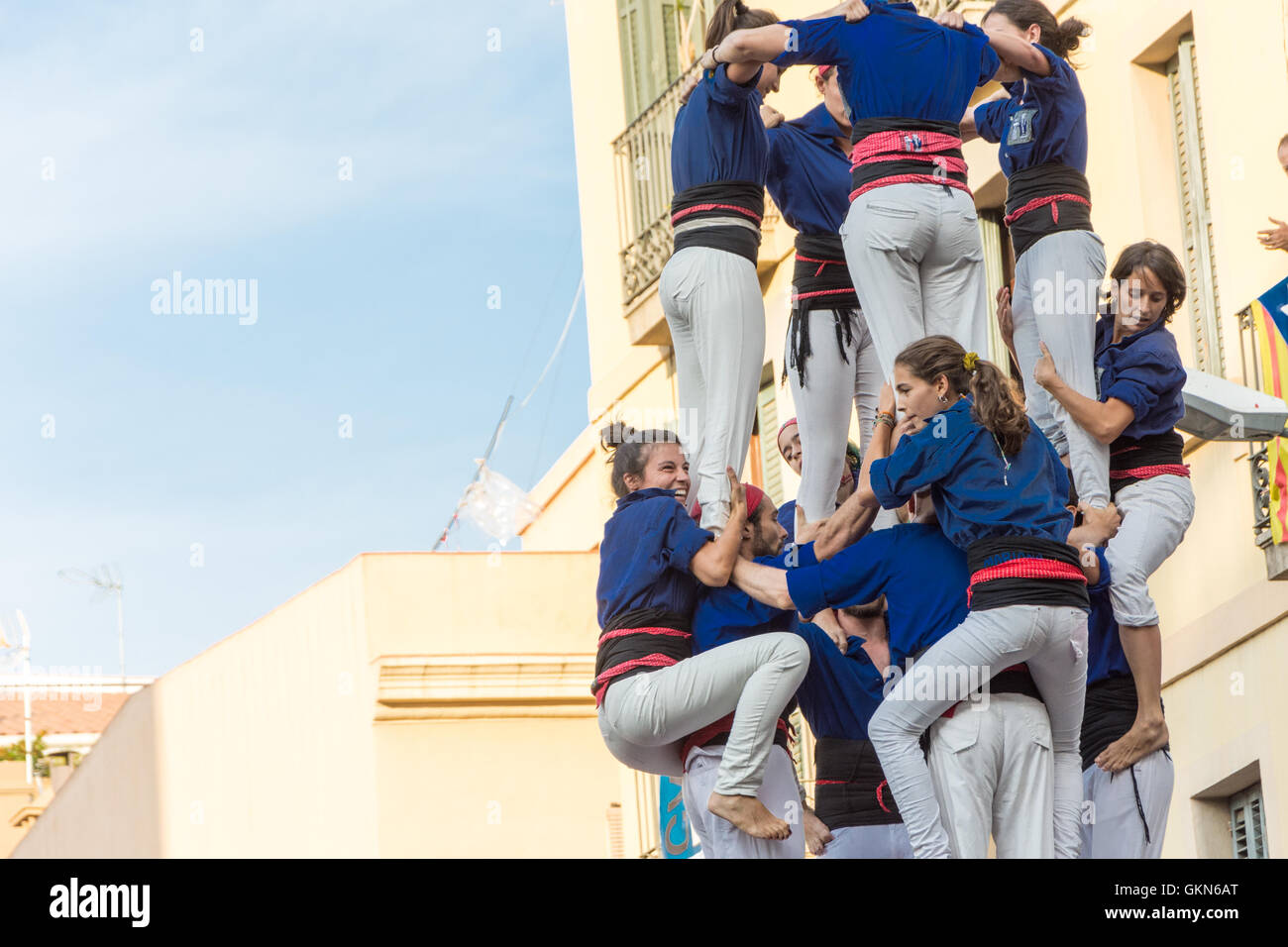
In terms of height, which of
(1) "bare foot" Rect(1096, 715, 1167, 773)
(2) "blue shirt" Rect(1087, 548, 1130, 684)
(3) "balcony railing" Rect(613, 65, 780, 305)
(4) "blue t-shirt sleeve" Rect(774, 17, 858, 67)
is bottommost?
(1) "bare foot" Rect(1096, 715, 1167, 773)

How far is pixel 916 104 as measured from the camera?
9.79m

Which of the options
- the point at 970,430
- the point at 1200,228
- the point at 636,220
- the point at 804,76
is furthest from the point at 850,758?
the point at 636,220

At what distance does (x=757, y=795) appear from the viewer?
8711 millimetres

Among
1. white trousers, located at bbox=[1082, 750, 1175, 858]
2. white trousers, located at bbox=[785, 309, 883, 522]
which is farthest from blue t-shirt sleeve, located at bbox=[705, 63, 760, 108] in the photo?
white trousers, located at bbox=[1082, 750, 1175, 858]

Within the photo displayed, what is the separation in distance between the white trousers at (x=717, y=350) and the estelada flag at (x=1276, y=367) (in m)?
3.77

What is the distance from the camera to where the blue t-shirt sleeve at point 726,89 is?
9.81 meters

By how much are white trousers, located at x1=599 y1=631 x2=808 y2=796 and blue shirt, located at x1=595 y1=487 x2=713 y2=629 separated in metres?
0.31

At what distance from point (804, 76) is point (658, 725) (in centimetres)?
1193

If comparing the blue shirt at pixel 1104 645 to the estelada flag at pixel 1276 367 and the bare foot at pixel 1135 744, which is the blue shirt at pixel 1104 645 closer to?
the bare foot at pixel 1135 744

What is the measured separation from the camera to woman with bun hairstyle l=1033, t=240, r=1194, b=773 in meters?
9.37

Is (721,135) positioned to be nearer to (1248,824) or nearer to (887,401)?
(887,401)

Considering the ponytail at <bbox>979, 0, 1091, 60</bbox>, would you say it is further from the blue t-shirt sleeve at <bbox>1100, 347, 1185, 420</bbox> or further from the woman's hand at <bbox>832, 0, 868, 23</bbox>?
the blue t-shirt sleeve at <bbox>1100, 347, 1185, 420</bbox>

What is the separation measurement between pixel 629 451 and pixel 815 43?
171cm

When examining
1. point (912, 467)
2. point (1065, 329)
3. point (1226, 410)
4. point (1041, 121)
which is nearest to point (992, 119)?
point (1041, 121)
